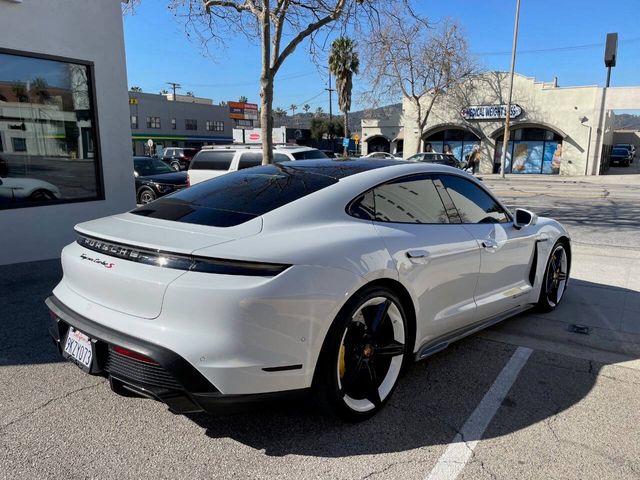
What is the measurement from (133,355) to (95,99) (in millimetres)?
6026

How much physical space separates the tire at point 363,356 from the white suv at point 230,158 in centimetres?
1008

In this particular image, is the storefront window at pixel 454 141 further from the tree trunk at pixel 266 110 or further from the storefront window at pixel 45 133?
the storefront window at pixel 45 133

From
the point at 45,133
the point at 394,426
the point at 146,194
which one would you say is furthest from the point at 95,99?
the point at 146,194

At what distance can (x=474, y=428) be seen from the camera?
286 cm

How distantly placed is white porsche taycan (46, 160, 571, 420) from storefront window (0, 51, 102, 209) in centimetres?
446

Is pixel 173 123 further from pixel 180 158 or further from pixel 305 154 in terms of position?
pixel 305 154

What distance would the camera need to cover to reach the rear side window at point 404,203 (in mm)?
3104

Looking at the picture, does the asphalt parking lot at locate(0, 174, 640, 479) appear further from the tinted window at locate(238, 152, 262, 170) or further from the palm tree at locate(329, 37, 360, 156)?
the palm tree at locate(329, 37, 360, 156)

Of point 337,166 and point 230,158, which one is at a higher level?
point 337,166

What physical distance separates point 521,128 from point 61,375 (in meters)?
35.8

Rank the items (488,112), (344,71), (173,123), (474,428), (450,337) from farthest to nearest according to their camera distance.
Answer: (173,123) < (344,71) < (488,112) < (450,337) < (474,428)

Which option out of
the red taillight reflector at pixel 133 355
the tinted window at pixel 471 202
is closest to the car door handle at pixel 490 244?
the tinted window at pixel 471 202

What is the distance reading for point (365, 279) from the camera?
2.70 meters

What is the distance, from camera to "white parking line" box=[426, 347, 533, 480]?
248 cm
